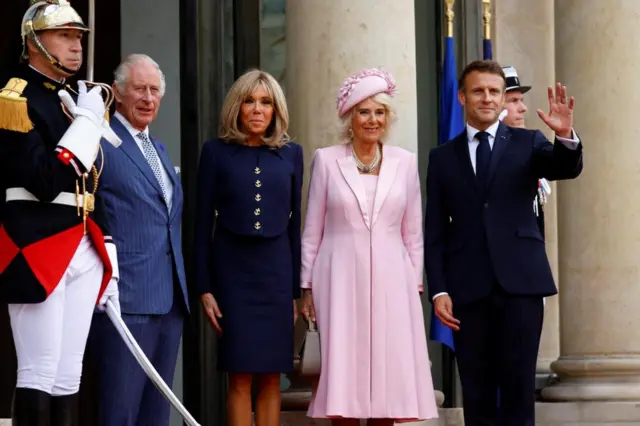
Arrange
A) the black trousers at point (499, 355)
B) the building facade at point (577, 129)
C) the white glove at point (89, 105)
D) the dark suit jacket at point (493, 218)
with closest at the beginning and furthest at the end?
1. the white glove at point (89, 105)
2. the black trousers at point (499, 355)
3. the dark suit jacket at point (493, 218)
4. the building facade at point (577, 129)

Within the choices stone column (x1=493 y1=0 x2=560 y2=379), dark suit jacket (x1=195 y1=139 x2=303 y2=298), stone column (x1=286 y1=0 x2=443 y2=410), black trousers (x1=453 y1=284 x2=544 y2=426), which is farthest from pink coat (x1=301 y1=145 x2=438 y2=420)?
stone column (x1=493 y1=0 x2=560 y2=379)

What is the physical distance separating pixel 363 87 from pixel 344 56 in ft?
2.91

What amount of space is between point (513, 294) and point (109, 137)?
6.79 feet

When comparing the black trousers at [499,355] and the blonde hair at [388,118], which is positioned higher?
the blonde hair at [388,118]

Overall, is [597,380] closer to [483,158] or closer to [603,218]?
[603,218]

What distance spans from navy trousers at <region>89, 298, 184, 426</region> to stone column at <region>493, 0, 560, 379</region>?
18.7 ft

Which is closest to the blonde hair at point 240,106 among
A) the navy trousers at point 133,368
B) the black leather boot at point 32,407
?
the navy trousers at point 133,368

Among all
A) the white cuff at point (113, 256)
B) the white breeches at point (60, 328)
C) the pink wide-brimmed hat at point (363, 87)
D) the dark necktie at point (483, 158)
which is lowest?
the white breeches at point (60, 328)

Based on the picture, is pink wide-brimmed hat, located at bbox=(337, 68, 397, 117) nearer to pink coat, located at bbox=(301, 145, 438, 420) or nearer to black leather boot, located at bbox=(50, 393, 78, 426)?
pink coat, located at bbox=(301, 145, 438, 420)

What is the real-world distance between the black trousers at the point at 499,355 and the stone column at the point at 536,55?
504cm

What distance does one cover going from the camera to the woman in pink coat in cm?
848

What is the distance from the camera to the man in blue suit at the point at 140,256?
7688 millimetres

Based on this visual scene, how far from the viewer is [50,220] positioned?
716 cm

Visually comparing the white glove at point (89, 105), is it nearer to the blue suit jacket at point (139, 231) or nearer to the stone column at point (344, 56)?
the blue suit jacket at point (139, 231)
